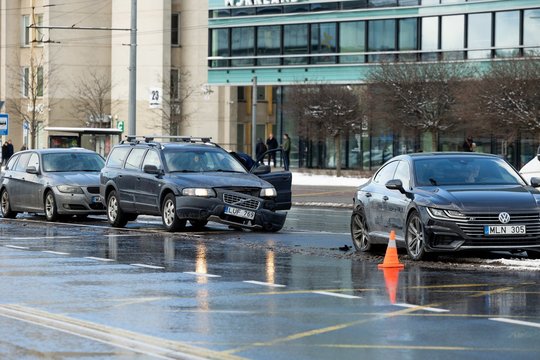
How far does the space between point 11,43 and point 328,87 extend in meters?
30.5

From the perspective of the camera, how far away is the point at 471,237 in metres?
16.9

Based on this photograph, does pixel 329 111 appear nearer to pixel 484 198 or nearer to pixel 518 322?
pixel 484 198

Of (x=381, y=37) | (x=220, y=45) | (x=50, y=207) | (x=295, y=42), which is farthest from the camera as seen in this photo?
(x=220, y=45)

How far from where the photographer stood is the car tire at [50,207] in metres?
28.2

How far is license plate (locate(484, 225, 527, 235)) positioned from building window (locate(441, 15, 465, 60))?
149 ft

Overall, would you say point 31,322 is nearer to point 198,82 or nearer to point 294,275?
point 294,275

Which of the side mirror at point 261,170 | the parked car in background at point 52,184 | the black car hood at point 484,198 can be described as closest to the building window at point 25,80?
the parked car in background at point 52,184

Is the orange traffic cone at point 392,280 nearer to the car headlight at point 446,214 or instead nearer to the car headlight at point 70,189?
the car headlight at point 446,214

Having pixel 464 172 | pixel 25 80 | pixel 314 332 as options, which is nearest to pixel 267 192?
pixel 464 172

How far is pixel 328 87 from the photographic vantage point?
62.5 m

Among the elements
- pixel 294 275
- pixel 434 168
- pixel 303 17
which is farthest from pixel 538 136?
pixel 294 275

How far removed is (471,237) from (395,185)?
173 centimetres

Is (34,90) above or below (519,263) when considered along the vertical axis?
above

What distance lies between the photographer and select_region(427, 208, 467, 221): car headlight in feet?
55.7
